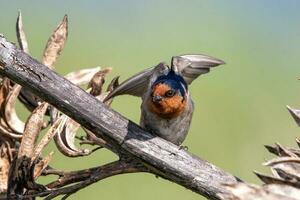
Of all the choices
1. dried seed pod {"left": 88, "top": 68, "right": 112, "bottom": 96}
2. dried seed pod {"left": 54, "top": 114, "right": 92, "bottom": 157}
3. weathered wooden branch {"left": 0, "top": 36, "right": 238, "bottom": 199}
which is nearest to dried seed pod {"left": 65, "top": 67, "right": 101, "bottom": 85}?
dried seed pod {"left": 88, "top": 68, "right": 112, "bottom": 96}

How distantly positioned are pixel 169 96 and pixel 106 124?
94 cm

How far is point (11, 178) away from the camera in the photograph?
1067mm

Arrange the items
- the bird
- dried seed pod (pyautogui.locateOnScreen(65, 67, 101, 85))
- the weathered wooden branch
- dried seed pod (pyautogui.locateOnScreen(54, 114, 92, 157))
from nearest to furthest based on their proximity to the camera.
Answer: the weathered wooden branch < dried seed pod (pyautogui.locateOnScreen(54, 114, 92, 157)) < dried seed pod (pyautogui.locateOnScreen(65, 67, 101, 85)) < the bird

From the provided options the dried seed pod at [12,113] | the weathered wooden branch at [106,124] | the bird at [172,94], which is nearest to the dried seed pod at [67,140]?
the dried seed pod at [12,113]

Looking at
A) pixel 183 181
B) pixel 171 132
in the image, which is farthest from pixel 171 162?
pixel 171 132

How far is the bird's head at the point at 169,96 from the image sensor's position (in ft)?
6.01

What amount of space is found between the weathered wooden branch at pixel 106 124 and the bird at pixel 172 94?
0.77m

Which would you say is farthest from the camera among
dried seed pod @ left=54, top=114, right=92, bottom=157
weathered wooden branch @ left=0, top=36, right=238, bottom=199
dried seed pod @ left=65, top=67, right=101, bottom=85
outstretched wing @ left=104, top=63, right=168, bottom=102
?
outstretched wing @ left=104, top=63, right=168, bottom=102

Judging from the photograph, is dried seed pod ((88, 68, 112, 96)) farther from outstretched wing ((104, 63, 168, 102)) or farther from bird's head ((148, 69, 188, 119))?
bird's head ((148, 69, 188, 119))

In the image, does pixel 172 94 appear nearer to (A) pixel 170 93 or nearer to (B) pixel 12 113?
(A) pixel 170 93

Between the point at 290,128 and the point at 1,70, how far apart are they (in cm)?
298

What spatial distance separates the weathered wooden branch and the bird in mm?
767

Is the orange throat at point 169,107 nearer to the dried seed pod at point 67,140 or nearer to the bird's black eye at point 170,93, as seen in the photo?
the bird's black eye at point 170,93

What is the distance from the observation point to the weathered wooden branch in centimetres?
91
